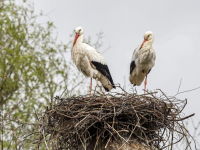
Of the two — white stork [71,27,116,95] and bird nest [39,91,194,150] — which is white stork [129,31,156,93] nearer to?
white stork [71,27,116,95]

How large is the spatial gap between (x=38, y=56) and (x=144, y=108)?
8.59 meters

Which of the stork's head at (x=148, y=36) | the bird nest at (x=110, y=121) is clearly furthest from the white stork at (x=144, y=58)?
the bird nest at (x=110, y=121)

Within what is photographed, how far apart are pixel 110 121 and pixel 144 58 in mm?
3464

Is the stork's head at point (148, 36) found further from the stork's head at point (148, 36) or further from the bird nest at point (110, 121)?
the bird nest at point (110, 121)

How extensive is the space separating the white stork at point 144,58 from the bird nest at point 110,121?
9.61 ft

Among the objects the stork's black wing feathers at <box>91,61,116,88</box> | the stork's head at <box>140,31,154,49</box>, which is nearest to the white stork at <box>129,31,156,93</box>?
the stork's head at <box>140,31,154,49</box>

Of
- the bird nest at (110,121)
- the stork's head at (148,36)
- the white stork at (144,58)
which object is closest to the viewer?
the bird nest at (110,121)

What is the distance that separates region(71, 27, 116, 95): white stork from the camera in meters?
8.98

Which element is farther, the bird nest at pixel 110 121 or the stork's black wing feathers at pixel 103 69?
the stork's black wing feathers at pixel 103 69

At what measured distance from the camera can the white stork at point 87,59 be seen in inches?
354

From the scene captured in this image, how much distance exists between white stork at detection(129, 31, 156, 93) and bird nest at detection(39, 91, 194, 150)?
2928mm

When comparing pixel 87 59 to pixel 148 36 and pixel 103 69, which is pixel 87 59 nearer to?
pixel 103 69

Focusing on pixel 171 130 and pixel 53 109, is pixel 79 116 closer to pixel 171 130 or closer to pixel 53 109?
pixel 53 109

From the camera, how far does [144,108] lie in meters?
5.84
